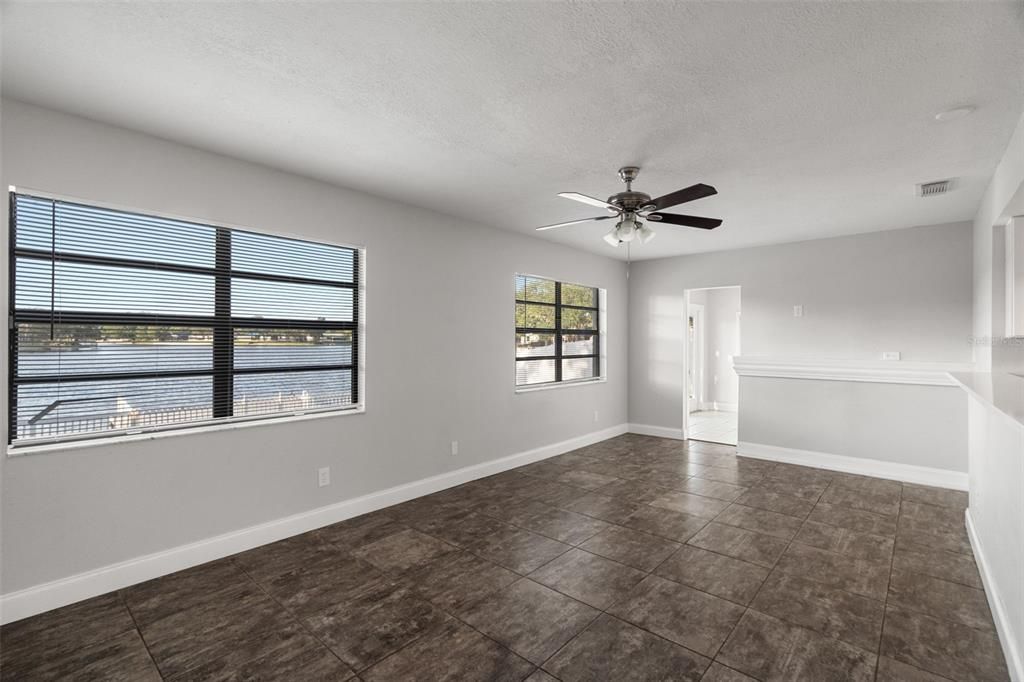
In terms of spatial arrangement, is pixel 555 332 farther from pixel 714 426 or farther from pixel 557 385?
pixel 714 426

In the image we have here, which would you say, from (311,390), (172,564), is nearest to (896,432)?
(311,390)

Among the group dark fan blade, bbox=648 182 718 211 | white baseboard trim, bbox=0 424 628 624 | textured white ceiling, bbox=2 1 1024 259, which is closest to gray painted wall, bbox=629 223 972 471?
textured white ceiling, bbox=2 1 1024 259

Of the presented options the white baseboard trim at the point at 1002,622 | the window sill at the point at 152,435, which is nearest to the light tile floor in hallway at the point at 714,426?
the white baseboard trim at the point at 1002,622

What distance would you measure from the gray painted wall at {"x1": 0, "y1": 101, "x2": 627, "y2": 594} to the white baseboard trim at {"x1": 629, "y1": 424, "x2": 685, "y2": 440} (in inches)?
71.5

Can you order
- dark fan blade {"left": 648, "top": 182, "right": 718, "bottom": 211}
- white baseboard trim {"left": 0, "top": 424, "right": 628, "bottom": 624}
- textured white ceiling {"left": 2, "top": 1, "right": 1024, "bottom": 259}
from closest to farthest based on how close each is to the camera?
textured white ceiling {"left": 2, "top": 1, "right": 1024, "bottom": 259}
white baseboard trim {"left": 0, "top": 424, "right": 628, "bottom": 624}
dark fan blade {"left": 648, "top": 182, "right": 718, "bottom": 211}

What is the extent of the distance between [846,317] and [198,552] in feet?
21.0

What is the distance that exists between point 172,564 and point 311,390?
1326 mm

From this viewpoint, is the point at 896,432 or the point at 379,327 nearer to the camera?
the point at 379,327

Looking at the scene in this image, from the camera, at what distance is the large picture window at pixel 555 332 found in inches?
217

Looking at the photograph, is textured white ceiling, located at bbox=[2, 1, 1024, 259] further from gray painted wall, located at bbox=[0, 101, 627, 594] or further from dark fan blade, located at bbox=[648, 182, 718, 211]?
dark fan blade, located at bbox=[648, 182, 718, 211]

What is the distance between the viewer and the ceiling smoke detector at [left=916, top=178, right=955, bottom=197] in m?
3.51

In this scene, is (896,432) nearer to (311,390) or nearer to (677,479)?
(677,479)

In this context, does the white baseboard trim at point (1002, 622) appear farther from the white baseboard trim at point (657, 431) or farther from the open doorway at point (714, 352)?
the open doorway at point (714, 352)

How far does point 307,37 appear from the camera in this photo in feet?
6.21
